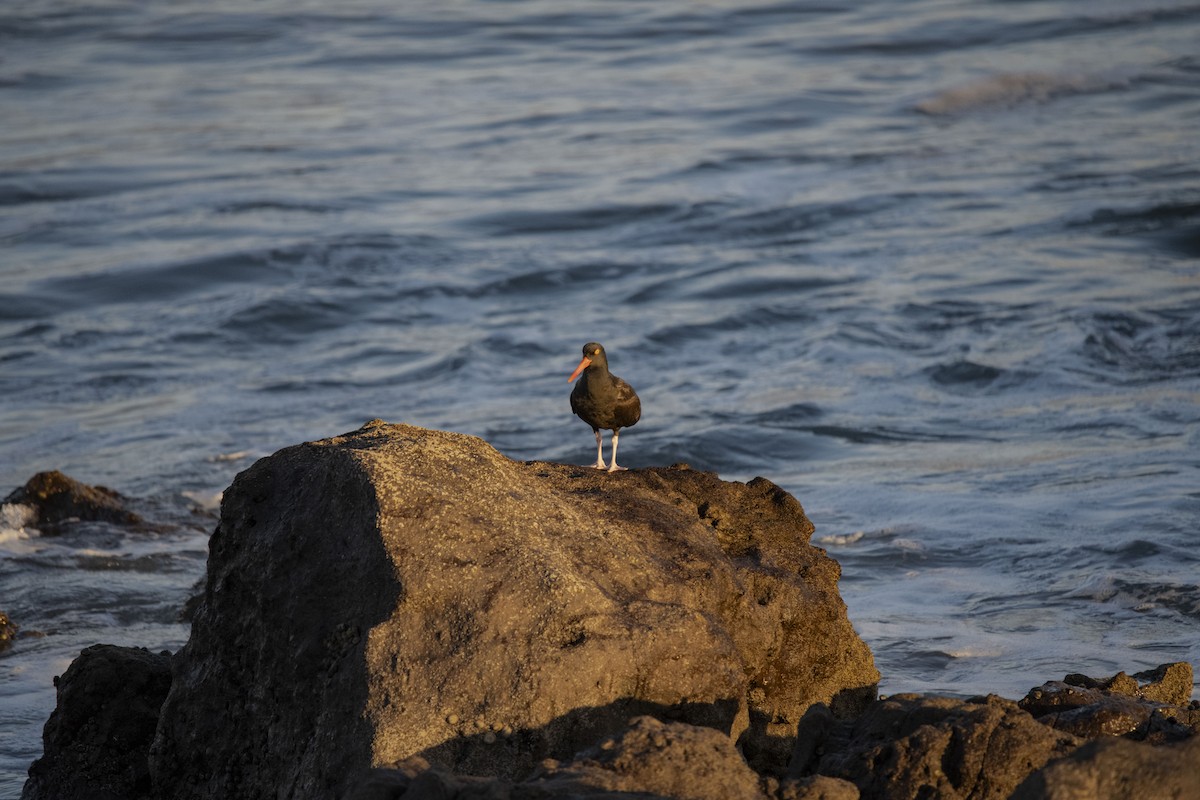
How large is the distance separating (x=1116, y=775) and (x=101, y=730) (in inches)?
135

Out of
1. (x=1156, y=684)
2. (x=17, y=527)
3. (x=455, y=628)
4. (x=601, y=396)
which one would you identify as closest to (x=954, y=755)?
(x=455, y=628)

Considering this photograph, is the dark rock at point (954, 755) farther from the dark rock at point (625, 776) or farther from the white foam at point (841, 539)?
the white foam at point (841, 539)

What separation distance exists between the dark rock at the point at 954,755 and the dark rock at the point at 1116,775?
1.04 ft

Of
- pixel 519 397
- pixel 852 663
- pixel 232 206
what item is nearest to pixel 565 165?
pixel 232 206

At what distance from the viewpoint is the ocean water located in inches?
332

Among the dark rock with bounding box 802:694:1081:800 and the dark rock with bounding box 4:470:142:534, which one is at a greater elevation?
the dark rock with bounding box 802:694:1081:800

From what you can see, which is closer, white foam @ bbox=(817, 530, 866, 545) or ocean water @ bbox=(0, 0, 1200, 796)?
ocean water @ bbox=(0, 0, 1200, 796)

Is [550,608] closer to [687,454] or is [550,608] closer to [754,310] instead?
[687,454]

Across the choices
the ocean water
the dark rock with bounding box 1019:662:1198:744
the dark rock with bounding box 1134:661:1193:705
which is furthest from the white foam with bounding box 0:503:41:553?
the dark rock with bounding box 1134:661:1193:705

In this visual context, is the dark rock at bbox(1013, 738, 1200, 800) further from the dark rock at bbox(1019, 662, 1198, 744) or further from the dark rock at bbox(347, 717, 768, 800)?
the dark rock at bbox(1019, 662, 1198, 744)

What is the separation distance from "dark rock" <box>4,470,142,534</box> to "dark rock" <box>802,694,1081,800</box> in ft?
20.8

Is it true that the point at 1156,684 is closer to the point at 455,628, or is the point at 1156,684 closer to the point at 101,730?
the point at 455,628

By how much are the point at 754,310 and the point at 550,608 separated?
35.4ft

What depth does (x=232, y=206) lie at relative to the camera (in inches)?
744
